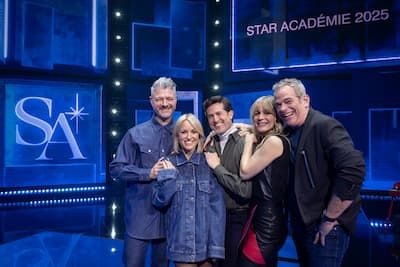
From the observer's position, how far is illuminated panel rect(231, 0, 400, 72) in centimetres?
683

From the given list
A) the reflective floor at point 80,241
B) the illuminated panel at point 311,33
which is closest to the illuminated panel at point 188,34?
the illuminated panel at point 311,33

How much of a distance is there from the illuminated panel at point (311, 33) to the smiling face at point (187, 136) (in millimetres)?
5463

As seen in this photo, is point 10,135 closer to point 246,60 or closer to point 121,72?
point 121,72

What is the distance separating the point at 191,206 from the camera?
2186 millimetres

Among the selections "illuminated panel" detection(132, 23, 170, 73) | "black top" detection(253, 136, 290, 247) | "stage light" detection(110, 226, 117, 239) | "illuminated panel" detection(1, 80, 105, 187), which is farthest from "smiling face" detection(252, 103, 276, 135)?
"illuminated panel" detection(132, 23, 170, 73)

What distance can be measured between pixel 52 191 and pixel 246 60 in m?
4.10

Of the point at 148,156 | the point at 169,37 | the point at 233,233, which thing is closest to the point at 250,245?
the point at 233,233

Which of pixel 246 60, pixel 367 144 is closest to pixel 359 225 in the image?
pixel 367 144

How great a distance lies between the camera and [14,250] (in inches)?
165

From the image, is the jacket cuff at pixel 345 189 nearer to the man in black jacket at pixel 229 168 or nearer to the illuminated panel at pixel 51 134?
the man in black jacket at pixel 229 168

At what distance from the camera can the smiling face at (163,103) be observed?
8.18 feet

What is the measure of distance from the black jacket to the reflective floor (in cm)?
178

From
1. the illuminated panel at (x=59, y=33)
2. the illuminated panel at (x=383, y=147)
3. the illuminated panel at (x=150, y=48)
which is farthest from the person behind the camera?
the illuminated panel at (x=150, y=48)

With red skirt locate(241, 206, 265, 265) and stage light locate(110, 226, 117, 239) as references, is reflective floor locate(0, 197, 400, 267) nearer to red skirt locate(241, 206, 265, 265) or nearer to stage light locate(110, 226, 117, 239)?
stage light locate(110, 226, 117, 239)
